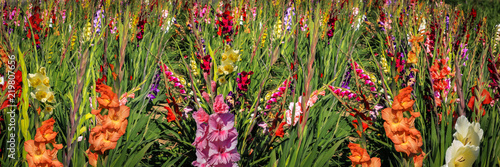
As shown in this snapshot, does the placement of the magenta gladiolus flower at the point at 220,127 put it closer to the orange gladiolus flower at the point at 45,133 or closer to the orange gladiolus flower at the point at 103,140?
the orange gladiolus flower at the point at 103,140

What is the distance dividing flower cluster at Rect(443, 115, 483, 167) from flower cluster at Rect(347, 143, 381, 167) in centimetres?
19

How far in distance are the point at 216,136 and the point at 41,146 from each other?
0.52 m

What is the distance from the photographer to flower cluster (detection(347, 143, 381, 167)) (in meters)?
1.09

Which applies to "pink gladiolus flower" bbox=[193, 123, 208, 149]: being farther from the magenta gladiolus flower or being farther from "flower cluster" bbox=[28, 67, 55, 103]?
"flower cluster" bbox=[28, 67, 55, 103]

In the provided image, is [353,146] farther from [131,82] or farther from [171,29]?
[171,29]

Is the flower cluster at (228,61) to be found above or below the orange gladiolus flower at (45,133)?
above

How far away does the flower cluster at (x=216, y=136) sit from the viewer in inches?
45.2

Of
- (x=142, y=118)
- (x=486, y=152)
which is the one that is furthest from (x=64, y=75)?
(x=486, y=152)

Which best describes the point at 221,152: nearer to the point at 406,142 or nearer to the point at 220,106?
the point at 220,106

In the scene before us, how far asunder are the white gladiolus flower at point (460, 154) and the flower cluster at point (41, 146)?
1.13 m

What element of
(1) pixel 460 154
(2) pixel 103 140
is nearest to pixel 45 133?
(2) pixel 103 140

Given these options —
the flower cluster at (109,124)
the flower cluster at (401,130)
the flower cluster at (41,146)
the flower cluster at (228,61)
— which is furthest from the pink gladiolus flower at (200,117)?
the flower cluster at (228,61)

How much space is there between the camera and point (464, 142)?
43.5 inches

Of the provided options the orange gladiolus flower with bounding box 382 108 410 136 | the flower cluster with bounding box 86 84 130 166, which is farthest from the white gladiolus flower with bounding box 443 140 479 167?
the flower cluster with bounding box 86 84 130 166
